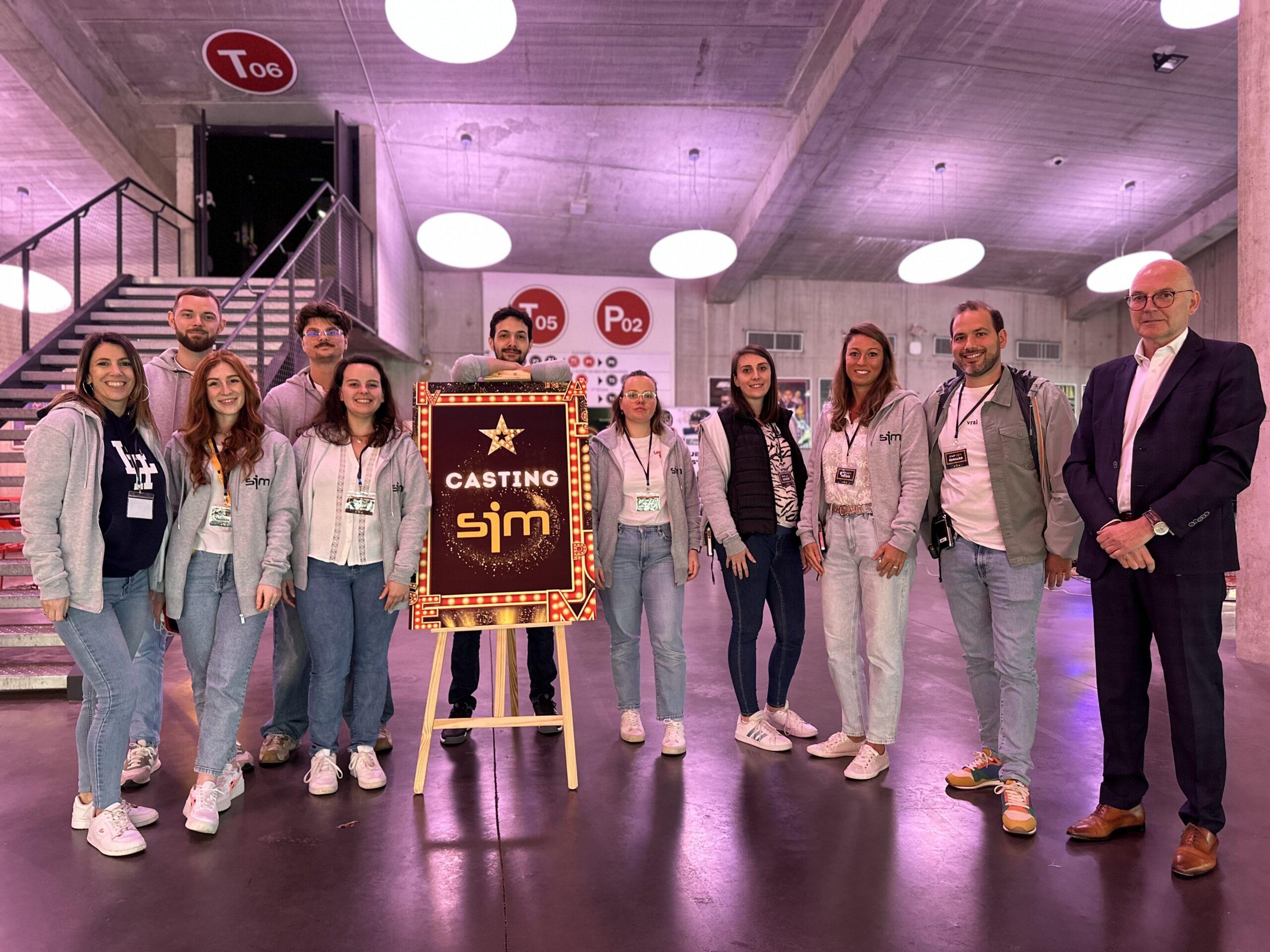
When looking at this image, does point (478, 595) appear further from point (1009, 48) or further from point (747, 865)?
point (1009, 48)

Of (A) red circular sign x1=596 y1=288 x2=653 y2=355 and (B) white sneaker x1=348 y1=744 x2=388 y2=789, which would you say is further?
(A) red circular sign x1=596 y1=288 x2=653 y2=355

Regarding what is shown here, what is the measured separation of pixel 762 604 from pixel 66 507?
2479 millimetres

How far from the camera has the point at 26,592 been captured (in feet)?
15.4

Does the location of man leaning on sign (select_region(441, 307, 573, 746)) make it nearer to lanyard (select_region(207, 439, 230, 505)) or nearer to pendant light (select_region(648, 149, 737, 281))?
lanyard (select_region(207, 439, 230, 505))

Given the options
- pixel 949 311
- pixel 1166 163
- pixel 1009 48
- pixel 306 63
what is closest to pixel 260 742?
pixel 306 63

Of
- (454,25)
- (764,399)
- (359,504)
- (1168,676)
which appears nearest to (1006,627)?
(1168,676)

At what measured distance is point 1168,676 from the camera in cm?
239

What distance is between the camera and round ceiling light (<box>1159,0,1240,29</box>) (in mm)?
5215

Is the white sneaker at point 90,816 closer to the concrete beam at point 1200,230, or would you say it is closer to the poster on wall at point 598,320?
the poster on wall at point 598,320

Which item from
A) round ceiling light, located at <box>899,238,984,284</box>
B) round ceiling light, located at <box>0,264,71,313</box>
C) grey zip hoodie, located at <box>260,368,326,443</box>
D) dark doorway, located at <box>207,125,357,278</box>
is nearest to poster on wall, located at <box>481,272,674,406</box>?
dark doorway, located at <box>207,125,357,278</box>

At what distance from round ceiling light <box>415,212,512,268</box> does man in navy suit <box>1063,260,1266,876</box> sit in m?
7.05

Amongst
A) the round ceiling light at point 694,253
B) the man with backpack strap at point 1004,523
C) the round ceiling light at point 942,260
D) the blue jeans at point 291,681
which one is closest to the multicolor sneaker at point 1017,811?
the man with backpack strap at point 1004,523

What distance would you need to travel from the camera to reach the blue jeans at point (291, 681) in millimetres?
3188

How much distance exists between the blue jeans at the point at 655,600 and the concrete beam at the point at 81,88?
28.2 ft
